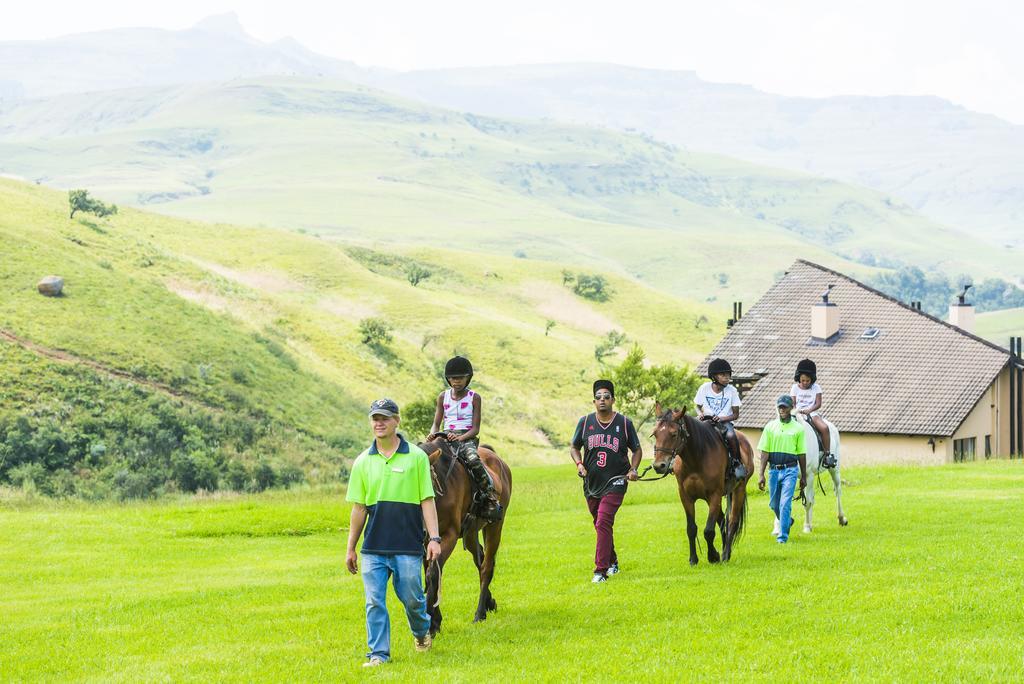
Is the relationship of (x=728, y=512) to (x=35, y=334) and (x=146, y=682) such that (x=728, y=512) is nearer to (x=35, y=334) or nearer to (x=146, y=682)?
(x=146, y=682)

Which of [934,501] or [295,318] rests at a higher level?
[295,318]

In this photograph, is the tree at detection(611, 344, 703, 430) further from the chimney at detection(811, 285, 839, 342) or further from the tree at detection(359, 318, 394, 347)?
the tree at detection(359, 318, 394, 347)

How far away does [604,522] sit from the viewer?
17.2 metres

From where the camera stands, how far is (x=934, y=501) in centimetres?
2734

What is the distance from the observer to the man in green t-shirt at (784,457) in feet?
68.7

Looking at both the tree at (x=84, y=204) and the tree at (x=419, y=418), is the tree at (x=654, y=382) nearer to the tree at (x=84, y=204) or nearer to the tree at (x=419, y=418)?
the tree at (x=419, y=418)

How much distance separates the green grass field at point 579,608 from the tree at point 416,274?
311 ft

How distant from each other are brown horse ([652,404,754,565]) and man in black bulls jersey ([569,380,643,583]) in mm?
536

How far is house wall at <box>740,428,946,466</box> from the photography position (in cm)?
5116

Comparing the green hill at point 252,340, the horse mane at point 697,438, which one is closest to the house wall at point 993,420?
the green hill at point 252,340

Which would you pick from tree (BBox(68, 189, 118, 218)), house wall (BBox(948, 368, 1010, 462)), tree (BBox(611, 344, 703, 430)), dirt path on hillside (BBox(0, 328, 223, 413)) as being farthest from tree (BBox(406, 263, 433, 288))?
house wall (BBox(948, 368, 1010, 462))

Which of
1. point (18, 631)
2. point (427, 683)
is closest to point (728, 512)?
point (427, 683)

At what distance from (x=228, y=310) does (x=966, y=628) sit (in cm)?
7771

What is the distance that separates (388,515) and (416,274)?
110690mm
